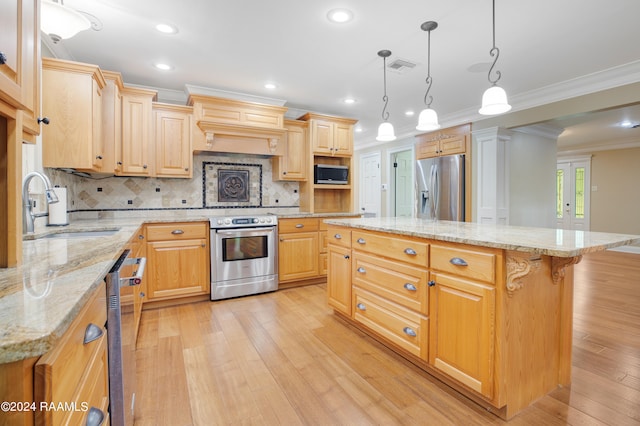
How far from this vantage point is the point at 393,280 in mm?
2162

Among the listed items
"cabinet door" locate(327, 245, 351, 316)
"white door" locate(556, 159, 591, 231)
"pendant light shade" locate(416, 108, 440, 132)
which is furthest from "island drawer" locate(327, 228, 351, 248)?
"white door" locate(556, 159, 591, 231)

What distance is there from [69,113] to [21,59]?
1836 mm

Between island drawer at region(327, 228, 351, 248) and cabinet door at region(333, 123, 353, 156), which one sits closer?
island drawer at region(327, 228, 351, 248)

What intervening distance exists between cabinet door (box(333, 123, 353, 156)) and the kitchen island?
2.50 meters

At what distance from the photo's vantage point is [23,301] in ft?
2.16

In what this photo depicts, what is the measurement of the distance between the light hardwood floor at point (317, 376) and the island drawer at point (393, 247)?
0.72 metres

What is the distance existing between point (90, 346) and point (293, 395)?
1268 millimetres

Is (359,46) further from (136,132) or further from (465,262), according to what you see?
(136,132)

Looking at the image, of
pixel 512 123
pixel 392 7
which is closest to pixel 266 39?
pixel 392 7

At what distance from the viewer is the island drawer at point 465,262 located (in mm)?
1538

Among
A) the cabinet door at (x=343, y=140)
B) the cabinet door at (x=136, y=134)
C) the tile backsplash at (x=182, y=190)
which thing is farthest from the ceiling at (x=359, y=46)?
the tile backsplash at (x=182, y=190)

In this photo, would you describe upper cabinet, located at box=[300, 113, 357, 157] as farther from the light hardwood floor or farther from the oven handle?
the light hardwood floor

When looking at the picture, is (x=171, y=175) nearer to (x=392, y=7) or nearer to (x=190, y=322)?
(x=190, y=322)

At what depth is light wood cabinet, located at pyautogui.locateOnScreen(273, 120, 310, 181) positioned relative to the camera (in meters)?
4.21
